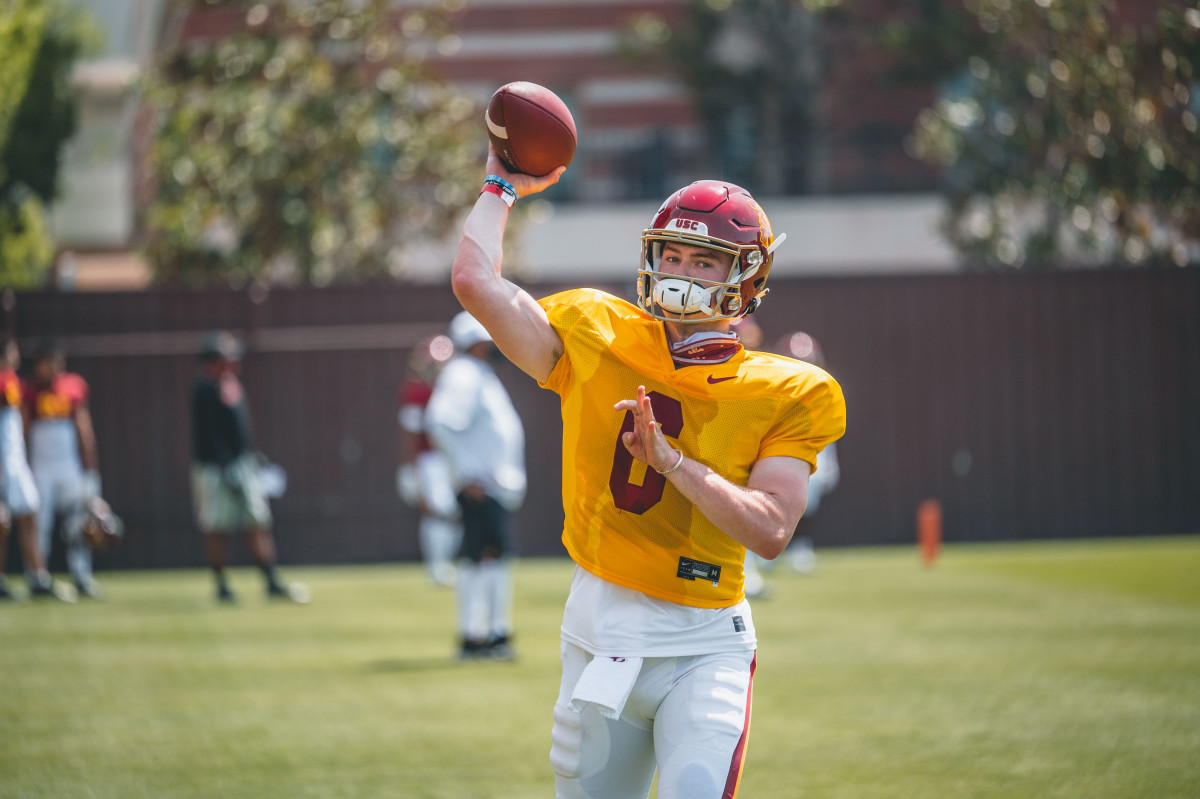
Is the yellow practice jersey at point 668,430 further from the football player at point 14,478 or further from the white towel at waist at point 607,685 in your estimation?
the football player at point 14,478

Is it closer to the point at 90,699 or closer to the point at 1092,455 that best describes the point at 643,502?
the point at 90,699

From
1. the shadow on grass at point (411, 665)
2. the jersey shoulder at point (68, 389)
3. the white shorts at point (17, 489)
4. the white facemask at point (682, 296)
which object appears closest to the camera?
the white facemask at point (682, 296)

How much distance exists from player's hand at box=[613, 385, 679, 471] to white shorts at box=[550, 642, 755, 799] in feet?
1.92

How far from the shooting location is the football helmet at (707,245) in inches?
149

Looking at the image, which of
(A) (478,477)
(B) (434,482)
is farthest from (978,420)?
(A) (478,477)

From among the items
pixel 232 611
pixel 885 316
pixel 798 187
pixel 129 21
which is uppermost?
pixel 129 21

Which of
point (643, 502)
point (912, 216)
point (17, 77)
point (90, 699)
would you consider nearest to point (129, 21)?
point (17, 77)

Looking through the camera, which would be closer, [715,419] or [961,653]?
[715,419]

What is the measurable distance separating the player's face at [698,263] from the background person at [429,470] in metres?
10.0

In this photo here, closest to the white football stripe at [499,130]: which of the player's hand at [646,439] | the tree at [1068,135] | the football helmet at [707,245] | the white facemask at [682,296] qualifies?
the football helmet at [707,245]

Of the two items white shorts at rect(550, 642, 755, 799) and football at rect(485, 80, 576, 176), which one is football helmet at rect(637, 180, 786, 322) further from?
white shorts at rect(550, 642, 755, 799)

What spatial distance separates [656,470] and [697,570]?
1.14ft

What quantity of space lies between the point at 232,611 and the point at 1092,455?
34.1ft

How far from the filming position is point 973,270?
674 inches
